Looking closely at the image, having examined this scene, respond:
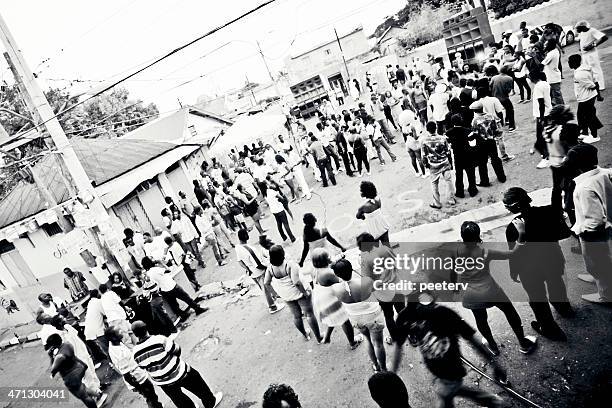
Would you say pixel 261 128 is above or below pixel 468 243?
above

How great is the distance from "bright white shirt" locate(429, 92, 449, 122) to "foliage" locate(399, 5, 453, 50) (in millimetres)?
27552

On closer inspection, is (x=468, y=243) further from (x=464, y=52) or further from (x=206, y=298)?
(x=464, y=52)

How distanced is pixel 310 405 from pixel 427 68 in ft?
72.7

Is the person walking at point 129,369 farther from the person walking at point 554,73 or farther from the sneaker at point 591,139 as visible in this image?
the person walking at point 554,73

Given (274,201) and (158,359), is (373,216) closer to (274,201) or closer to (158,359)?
(274,201)

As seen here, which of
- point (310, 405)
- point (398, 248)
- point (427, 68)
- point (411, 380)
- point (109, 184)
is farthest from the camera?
point (427, 68)

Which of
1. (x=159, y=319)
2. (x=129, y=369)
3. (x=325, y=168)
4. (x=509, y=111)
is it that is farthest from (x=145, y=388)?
(x=509, y=111)

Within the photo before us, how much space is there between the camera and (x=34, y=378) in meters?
8.73

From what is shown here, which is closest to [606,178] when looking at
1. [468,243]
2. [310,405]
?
[468,243]

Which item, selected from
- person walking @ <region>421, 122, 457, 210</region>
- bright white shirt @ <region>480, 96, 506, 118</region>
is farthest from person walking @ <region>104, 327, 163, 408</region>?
bright white shirt @ <region>480, 96, 506, 118</region>

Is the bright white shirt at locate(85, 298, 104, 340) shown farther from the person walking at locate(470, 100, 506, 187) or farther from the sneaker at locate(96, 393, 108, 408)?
the person walking at locate(470, 100, 506, 187)

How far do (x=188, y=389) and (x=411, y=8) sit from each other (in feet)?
173

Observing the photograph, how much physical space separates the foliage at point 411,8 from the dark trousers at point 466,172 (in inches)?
1120

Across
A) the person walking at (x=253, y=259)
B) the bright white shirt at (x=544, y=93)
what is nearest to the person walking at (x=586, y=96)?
the bright white shirt at (x=544, y=93)
